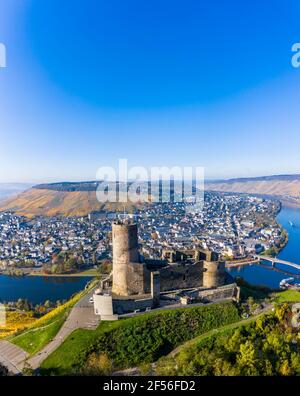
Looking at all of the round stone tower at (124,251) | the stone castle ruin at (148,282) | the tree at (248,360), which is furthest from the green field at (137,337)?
the tree at (248,360)

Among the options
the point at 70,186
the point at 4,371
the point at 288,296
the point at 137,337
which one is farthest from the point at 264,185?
the point at 4,371

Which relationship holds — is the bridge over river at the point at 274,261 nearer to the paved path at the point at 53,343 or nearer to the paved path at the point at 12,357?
the paved path at the point at 53,343

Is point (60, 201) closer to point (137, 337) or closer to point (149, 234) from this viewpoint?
point (149, 234)

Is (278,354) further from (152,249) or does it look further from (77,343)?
(152,249)

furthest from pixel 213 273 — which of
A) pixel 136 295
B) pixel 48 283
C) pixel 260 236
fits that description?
pixel 260 236

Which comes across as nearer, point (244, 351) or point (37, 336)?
point (244, 351)
